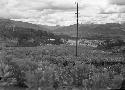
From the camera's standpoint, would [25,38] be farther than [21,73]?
A: Yes

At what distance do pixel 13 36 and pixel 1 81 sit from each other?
549 ft

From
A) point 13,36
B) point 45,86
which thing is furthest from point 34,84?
point 13,36

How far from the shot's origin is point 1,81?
23.3m

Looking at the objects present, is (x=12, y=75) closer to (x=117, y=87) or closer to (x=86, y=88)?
(x=86, y=88)

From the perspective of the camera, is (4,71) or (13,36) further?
(13,36)

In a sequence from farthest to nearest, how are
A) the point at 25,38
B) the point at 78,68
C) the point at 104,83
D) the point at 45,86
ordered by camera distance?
the point at 25,38
the point at 78,68
the point at 104,83
the point at 45,86

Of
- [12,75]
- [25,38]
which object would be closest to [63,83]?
[12,75]

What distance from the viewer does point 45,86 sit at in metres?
18.5

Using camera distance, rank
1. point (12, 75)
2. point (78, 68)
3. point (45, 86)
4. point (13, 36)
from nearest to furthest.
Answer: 1. point (45, 86)
2. point (12, 75)
3. point (78, 68)
4. point (13, 36)

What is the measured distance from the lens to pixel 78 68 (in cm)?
2566

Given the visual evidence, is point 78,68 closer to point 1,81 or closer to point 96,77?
point 96,77

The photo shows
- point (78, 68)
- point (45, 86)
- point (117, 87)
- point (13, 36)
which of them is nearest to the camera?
point (117, 87)

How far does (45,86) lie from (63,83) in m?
3.63

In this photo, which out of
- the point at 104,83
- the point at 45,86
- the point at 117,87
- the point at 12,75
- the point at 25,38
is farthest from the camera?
the point at 25,38
